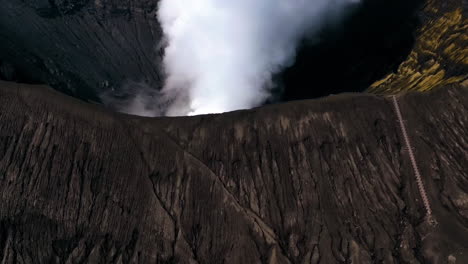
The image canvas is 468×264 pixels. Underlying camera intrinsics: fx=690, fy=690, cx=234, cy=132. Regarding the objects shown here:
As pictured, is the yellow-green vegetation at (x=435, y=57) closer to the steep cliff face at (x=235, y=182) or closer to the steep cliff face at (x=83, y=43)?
the steep cliff face at (x=235, y=182)

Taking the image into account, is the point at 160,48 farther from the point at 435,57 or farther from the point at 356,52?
the point at 435,57

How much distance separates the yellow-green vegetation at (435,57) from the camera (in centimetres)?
10651

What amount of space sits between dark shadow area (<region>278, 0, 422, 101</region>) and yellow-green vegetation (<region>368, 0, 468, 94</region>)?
2319mm

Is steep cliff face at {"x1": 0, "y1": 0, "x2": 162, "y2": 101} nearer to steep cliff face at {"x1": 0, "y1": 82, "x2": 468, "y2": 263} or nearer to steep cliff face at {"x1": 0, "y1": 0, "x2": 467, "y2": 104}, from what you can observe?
steep cliff face at {"x1": 0, "y1": 0, "x2": 467, "y2": 104}

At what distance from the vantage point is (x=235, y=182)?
91500 mm

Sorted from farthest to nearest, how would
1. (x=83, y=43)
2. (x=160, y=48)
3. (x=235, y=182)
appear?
(x=160, y=48) → (x=83, y=43) → (x=235, y=182)

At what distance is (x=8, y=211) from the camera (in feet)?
278

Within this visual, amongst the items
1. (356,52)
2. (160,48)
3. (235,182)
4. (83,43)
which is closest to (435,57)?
(356,52)

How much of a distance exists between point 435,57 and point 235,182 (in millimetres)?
44603

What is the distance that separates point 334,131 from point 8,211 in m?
43.2

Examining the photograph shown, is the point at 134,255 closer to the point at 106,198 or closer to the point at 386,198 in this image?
the point at 106,198

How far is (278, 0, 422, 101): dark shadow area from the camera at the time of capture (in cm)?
11962

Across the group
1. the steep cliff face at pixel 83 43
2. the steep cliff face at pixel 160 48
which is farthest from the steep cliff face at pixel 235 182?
the steep cliff face at pixel 83 43

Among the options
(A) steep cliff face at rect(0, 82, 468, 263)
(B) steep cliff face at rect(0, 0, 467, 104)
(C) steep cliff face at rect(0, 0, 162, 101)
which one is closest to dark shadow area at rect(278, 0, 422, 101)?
(B) steep cliff face at rect(0, 0, 467, 104)
